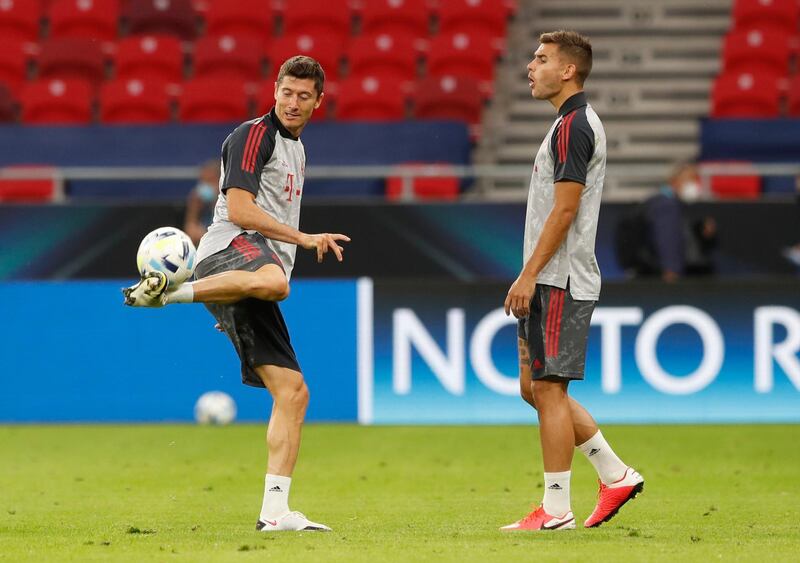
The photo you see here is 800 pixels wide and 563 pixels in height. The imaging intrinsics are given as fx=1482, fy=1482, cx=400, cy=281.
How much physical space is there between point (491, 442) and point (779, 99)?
28.3 feet

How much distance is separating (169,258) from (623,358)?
25.5 ft

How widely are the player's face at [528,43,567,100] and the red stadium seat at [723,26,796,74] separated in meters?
13.0

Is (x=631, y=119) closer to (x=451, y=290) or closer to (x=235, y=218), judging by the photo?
(x=451, y=290)

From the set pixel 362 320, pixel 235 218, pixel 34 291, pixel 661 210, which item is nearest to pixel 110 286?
pixel 34 291

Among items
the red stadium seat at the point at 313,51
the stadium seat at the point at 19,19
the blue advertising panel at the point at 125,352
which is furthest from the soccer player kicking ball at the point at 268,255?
the stadium seat at the point at 19,19

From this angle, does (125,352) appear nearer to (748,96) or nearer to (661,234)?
(661,234)

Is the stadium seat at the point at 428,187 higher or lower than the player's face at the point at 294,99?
lower

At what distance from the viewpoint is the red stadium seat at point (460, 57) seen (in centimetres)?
1962

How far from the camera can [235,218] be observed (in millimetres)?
6926

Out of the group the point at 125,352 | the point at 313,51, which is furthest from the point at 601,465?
the point at 313,51

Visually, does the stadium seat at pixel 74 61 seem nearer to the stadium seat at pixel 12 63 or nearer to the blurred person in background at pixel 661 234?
the stadium seat at pixel 12 63

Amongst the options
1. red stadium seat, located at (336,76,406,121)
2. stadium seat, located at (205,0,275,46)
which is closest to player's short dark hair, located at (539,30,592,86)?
red stadium seat, located at (336,76,406,121)

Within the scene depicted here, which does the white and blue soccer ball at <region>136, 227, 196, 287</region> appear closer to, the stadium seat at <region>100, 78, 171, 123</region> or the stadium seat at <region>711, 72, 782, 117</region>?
the stadium seat at <region>100, 78, 171, 123</region>

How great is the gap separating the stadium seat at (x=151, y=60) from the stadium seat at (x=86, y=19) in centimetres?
93
